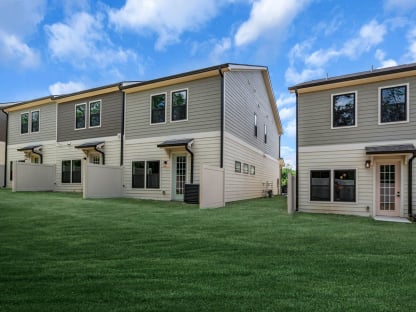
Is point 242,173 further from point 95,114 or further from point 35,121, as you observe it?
point 35,121

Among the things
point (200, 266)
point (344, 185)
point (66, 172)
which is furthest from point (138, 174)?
point (200, 266)

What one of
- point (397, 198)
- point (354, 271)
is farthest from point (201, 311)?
point (397, 198)

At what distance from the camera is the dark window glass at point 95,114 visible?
650 inches

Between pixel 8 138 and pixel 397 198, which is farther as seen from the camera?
pixel 8 138

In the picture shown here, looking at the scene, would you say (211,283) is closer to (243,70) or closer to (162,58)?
(243,70)

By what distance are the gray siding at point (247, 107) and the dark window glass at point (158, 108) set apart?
3022 millimetres

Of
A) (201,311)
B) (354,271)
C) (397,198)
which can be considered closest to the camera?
(201,311)

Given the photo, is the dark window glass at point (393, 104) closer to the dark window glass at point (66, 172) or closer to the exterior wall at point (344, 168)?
the exterior wall at point (344, 168)

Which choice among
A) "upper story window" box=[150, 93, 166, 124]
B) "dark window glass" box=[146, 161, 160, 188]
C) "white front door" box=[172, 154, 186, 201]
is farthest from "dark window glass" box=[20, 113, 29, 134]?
"white front door" box=[172, 154, 186, 201]

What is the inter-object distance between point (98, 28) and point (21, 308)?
1749 centimetres

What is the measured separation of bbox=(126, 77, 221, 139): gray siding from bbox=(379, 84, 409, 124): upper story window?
5818mm

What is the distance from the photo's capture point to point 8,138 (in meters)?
20.8

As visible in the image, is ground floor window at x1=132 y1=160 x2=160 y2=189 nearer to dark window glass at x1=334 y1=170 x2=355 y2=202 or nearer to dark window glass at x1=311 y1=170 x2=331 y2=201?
dark window glass at x1=311 y1=170 x2=331 y2=201

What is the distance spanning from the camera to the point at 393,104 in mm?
10547
